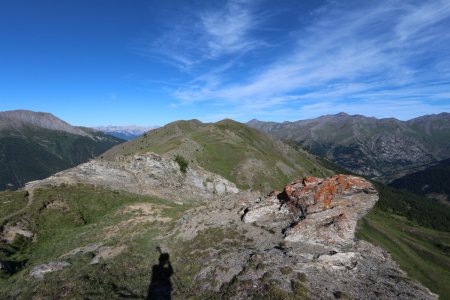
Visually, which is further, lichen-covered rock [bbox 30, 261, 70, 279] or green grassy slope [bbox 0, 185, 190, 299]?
lichen-covered rock [bbox 30, 261, 70, 279]

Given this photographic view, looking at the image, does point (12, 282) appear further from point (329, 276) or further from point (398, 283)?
point (398, 283)

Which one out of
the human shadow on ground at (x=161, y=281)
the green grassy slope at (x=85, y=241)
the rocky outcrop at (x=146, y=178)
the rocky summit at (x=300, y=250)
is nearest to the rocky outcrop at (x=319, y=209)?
the rocky summit at (x=300, y=250)

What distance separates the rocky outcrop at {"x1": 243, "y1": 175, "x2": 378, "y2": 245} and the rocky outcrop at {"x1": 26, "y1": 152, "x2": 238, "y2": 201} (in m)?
37.5

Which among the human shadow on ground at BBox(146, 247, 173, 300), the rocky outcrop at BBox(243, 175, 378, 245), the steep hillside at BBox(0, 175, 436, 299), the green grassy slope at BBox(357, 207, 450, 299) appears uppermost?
the rocky outcrop at BBox(243, 175, 378, 245)

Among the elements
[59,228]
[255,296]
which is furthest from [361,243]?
[59,228]

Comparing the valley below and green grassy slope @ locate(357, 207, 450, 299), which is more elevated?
the valley below

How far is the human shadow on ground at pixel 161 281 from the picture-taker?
83.5 ft

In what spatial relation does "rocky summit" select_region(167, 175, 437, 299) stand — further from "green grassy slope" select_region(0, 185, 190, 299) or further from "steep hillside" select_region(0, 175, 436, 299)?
"green grassy slope" select_region(0, 185, 190, 299)

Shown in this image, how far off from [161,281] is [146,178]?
51219 millimetres

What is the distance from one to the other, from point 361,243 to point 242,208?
17.0 meters

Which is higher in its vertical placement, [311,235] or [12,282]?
[311,235]

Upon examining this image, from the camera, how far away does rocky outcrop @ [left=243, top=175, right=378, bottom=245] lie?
31.0 meters

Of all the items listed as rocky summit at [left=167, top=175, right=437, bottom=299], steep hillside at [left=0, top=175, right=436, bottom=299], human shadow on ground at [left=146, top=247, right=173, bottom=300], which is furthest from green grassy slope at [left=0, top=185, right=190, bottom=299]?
rocky summit at [left=167, top=175, right=437, bottom=299]

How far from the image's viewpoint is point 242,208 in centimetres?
4325
